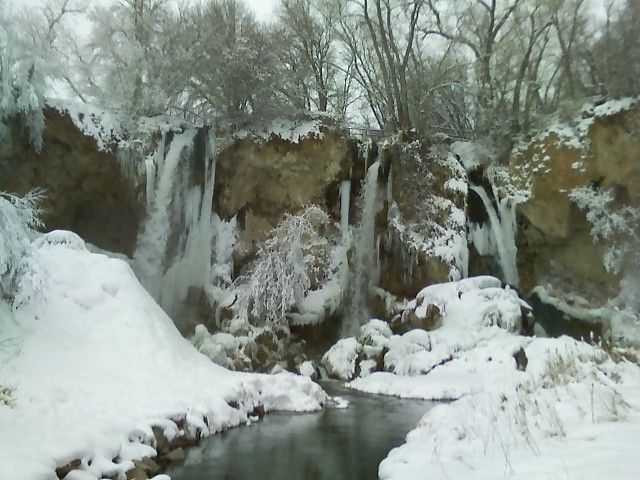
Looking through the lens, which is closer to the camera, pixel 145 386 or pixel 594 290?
pixel 145 386

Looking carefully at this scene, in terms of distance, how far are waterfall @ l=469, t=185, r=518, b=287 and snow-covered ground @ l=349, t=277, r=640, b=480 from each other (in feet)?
13.0

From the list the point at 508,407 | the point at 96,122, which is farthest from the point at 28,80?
the point at 508,407

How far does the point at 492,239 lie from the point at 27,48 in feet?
51.4

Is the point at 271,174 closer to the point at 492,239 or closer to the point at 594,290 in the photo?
the point at 492,239

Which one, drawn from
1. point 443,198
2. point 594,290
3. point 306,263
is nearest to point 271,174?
point 306,263

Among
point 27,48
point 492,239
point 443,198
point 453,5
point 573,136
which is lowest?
point 492,239

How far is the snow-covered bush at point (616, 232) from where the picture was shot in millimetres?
17406

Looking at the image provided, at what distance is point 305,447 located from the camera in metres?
8.59

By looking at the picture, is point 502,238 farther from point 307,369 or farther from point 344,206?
point 307,369

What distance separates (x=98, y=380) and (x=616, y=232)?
15622mm

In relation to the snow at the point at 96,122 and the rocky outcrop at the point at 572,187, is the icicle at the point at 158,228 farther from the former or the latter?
the rocky outcrop at the point at 572,187

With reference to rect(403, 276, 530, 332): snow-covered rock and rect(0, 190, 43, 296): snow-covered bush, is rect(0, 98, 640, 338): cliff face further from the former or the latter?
rect(0, 190, 43, 296): snow-covered bush

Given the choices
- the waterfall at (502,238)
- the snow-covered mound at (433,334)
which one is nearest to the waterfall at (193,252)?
the snow-covered mound at (433,334)

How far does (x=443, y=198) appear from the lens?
820 inches
